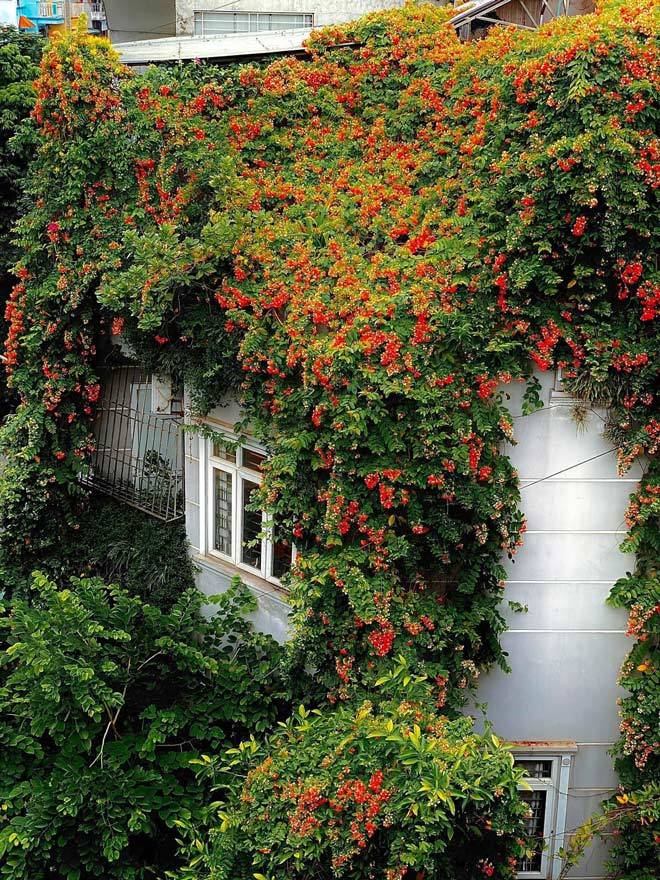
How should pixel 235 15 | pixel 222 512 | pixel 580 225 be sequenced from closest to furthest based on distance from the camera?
pixel 580 225 < pixel 222 512 < pixel 235 15

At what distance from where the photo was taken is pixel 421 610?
10.4m

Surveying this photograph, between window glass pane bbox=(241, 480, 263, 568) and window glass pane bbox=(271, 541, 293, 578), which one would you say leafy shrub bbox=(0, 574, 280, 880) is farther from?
window glass pane bbox=(241, 480, 263, 568)

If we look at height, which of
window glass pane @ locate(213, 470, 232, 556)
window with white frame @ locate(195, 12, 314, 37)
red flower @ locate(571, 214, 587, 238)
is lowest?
window glass pane @ locate(213, 470, 232, 556)

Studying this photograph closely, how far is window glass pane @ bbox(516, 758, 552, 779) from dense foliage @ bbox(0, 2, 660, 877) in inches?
38.2

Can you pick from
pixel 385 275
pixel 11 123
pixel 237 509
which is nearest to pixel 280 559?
pixel 237 509

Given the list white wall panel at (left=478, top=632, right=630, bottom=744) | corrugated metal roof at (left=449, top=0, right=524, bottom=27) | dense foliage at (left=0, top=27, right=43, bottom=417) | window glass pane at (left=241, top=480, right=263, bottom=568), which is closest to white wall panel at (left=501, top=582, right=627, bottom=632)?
white wall panel at (left=478, top=632, right=630, bottom=744)

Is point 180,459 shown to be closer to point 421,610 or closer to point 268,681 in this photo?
point 268,681

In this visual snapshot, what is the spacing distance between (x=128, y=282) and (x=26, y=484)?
152 inches

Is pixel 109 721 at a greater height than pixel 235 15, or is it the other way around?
pixel 235 15

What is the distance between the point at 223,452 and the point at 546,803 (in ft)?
19.5

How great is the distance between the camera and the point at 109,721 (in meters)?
10.7

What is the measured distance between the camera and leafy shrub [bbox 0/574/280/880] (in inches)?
395

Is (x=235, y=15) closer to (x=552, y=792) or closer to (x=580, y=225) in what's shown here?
(x=580, y=225)

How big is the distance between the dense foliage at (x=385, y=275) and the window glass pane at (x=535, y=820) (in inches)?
48.2
